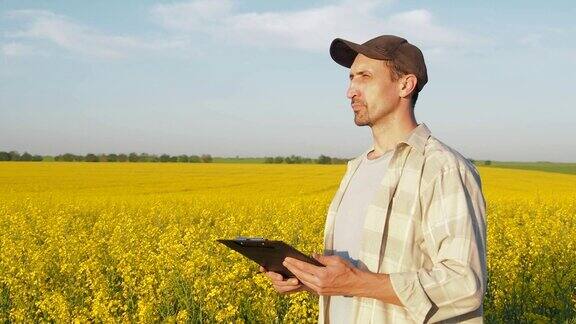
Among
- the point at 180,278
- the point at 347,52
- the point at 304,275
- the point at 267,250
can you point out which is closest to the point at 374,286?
the point at 304,275

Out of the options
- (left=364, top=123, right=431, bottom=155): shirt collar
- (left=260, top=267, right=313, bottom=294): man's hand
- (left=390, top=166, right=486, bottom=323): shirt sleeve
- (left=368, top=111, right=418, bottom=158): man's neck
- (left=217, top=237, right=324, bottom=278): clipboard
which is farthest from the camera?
(left=260, top=267, right=313, bottom=294): man's hand

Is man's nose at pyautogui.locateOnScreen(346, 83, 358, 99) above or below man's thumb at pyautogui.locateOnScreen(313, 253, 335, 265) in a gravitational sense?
above

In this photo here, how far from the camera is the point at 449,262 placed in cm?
197

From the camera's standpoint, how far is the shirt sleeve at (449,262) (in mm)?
1955

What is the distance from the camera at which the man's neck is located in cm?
230

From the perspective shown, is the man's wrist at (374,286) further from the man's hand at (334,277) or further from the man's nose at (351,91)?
the man's nose at (351,91)

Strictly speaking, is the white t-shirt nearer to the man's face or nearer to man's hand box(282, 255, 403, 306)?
the man's face

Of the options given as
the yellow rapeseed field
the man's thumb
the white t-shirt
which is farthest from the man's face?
the yellow rapeseed field

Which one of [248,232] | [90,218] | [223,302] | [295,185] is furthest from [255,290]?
[295,185]

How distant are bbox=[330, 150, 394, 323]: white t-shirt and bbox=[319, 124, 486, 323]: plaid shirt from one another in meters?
0.13

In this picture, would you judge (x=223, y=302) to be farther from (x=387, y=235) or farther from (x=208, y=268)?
(x=387, y=235)

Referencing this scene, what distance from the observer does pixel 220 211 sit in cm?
1623

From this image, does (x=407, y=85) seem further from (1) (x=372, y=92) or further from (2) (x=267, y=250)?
(2) (x=267, y=250)

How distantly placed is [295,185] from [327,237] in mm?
24574
